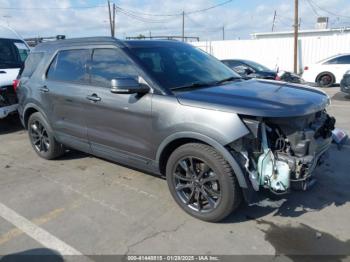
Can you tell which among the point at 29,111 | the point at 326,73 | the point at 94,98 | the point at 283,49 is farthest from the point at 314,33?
the point at 94,98

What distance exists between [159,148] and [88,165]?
2.00 meters

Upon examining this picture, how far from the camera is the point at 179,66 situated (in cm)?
427

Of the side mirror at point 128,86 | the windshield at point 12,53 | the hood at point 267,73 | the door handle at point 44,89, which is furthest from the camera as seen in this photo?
the hood at point 267,73

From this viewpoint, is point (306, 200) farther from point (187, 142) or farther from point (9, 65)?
point (9, 65)

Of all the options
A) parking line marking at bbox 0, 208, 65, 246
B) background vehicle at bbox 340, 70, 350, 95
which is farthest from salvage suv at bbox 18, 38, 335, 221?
background vehicle at bbox 340, 70, 350, 95

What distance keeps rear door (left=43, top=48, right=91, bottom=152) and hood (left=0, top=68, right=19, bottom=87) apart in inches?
112

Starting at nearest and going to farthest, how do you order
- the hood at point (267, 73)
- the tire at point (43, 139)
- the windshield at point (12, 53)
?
the tire at point (43, 139) < the windshield at point (12, 53) < the hood at point (267, 73)

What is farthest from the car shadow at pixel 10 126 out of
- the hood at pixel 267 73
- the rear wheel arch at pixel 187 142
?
the hood at pixel 267 73

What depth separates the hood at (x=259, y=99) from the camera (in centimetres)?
318

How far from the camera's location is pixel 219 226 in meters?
3.58

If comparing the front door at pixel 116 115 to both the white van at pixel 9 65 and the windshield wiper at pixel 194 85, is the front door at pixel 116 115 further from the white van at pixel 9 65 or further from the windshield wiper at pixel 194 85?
the white van at pixel 9 65

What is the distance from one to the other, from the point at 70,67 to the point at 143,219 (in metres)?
2.43

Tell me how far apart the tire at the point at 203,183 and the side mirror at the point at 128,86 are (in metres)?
0.76

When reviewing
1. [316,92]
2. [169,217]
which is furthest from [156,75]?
[316,92]
